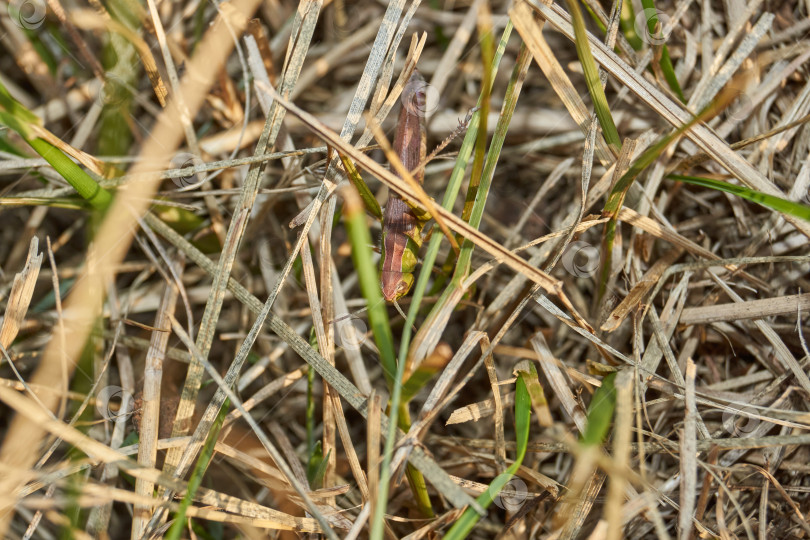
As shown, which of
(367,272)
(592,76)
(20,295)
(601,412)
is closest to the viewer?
(367,272)

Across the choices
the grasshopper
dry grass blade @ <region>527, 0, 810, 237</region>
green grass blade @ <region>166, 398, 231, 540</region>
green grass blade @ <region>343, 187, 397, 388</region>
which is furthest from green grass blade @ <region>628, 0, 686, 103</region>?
green grass blade @ <region>166, 398, 231, 540</region>

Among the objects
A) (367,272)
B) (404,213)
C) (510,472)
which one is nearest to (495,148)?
(404,213)

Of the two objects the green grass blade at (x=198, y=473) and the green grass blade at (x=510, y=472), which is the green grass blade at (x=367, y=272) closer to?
the green grass blade at (x=510, y=472)

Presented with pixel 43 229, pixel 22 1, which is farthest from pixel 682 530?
pixel 22 1

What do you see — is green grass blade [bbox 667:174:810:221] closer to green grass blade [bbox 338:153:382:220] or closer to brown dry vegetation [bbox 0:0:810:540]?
brown dry vegetation [bbox 0:0:810:540]

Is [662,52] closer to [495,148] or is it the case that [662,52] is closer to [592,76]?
[592,76]

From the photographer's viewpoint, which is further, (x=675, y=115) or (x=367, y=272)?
(x=675, y=115)

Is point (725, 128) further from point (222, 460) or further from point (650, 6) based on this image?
point (222, 460)
